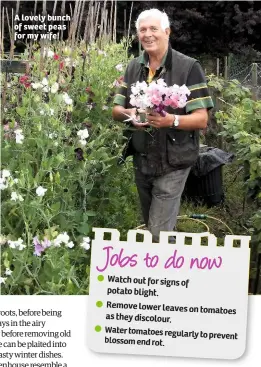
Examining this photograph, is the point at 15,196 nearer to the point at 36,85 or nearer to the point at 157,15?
the point at 36,85

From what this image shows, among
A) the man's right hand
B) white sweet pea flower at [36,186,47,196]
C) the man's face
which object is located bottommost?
white sweet pea flower at [36,186,47,196]

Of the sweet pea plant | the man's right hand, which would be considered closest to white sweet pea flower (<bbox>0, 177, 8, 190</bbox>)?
the sweet pea plant

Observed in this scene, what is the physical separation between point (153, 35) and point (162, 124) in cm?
32

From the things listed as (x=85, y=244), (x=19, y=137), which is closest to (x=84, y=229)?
(x=85, y=244)

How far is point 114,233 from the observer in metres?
2.00

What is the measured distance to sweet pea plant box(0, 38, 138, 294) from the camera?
7.10ft

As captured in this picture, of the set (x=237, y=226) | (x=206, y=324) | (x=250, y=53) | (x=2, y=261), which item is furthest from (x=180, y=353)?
(x=250, y=53)

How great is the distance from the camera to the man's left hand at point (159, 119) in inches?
86.2

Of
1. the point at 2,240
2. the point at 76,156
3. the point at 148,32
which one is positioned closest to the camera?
the point at 2,240

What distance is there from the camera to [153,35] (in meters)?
2.32

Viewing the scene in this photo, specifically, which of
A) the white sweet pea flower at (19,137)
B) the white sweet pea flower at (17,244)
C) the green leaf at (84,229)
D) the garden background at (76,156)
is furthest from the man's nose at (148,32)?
the white sweet pea flower at (17,244)

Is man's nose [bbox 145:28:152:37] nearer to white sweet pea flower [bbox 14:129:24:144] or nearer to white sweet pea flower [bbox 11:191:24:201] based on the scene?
white sweet pea flower [bbox 14:129:24:144]
